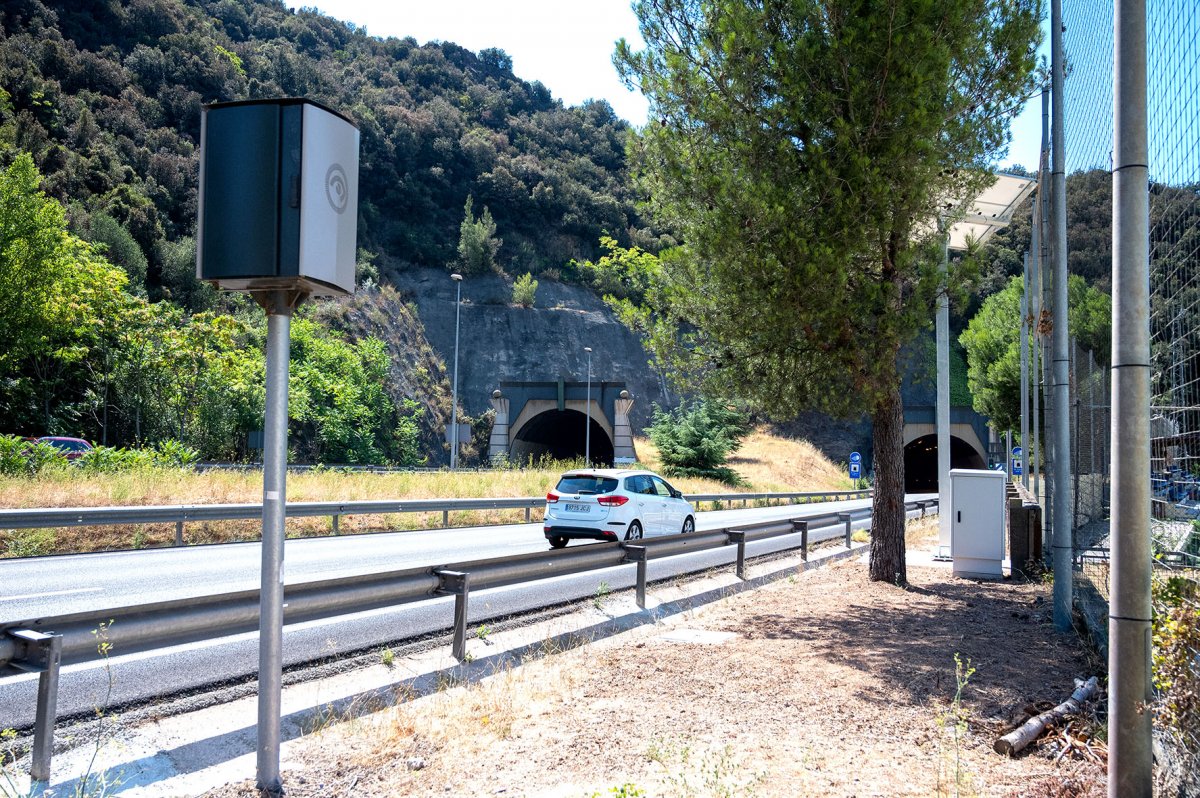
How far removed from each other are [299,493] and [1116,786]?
2041 cm

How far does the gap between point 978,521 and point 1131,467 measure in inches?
379

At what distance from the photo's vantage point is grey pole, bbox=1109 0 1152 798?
3.76m

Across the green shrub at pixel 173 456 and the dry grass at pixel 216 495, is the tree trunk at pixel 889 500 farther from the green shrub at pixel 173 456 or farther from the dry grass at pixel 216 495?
the green shrub at pixel 173 456

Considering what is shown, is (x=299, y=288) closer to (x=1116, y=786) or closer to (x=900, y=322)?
(x=1116, y=786)

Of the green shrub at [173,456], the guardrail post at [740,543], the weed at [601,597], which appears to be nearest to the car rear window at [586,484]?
the guardrail post at [740,543]

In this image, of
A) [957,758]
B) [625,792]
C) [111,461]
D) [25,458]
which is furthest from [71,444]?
[957,758]

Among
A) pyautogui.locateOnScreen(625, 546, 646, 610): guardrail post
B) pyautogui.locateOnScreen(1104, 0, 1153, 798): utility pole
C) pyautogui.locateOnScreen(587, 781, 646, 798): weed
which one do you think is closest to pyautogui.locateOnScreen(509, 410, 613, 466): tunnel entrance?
pyautogui.locateOnScreen(625, 546, 646, 610): guardrail post

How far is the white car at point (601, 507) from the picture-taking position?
15.8 metres

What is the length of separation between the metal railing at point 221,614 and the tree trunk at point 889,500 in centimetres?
418

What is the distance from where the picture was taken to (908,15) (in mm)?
9578

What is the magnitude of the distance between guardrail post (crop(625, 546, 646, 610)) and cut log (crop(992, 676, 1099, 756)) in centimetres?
498

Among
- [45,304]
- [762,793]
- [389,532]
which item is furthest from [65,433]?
[762,793]

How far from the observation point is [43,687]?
4.07 m

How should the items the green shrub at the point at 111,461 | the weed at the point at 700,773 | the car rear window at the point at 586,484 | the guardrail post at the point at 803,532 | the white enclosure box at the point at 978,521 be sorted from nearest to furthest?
the weed at the point at 700,773 → the white enclosure box at the point at 978,521 → the guardrail post at the point at 803,532 → the car rear window at the point at 586,484 → the green shrub at the point at 111,461
